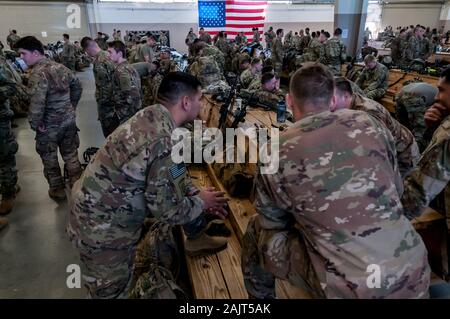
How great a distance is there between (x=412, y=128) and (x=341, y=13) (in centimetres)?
598

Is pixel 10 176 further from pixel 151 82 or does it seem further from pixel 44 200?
pixel 151 82

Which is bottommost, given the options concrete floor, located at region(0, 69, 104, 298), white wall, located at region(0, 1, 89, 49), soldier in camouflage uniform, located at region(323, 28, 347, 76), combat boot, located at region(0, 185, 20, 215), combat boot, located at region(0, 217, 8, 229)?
concrete floor, located at region(0, 69, 104, 298)

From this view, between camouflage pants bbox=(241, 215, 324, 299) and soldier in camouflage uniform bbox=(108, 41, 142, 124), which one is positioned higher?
soldier in camouflage uniform bbox=(108, 41, 142, 124)

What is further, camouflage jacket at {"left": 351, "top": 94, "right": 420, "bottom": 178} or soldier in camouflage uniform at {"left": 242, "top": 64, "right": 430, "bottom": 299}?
camouflage jacket at {"left": 351, "top": 94, "right": 420, "bottom": 178}

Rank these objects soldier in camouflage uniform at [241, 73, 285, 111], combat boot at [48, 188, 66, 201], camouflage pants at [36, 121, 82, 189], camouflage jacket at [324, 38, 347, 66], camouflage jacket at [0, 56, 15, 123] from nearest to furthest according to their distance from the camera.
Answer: camouflage jacket at [0, 56, 15, 123] → camouflage pants at [36, 121, 82, 189] → combat boot at [48, 188, 66, 201] → soldier in camouflage uniform at [241, 73, 285, 111] → camouflage jacket at [324, 38, 347, 66]

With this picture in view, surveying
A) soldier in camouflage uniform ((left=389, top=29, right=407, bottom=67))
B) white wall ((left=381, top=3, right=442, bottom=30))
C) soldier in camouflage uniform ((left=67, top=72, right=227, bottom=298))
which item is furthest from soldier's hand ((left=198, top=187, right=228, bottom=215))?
white wall ((left=381, top=3, right=442, bottom=30))

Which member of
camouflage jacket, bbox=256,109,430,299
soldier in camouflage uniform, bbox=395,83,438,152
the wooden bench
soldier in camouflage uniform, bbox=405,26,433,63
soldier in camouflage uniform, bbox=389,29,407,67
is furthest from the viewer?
soldier in camouflage uniform, bbox=389,29,407,67

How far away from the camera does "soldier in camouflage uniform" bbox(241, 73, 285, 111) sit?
450 centimetres

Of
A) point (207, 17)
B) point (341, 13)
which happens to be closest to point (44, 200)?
point (341, 13)

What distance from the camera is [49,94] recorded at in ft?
11.7

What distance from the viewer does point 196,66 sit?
6.11 metres

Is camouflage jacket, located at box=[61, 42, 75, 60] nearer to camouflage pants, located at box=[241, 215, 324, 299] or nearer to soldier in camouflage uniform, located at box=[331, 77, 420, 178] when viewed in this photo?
soldier in camouflage uniform, located at box=[331, 77, 420, 178]

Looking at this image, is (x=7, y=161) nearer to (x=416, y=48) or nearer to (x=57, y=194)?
(x=57, y=194)

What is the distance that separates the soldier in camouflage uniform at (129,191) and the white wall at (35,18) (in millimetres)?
17882
